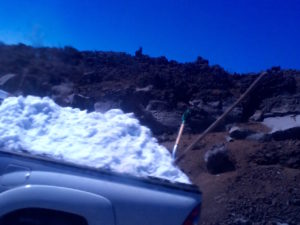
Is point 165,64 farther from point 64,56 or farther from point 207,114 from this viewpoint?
point 207,114

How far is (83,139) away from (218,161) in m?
5.37

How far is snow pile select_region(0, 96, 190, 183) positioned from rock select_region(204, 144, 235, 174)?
4.71 metres

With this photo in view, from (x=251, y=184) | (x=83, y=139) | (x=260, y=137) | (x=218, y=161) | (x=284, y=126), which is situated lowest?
(x=251, y=184)

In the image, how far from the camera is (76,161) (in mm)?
3617

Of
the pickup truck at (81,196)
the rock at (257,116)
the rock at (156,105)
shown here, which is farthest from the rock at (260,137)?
the pickup truck at (81,196)

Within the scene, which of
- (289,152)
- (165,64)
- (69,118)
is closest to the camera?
(69,118)

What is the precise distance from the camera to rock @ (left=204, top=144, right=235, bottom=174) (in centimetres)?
882

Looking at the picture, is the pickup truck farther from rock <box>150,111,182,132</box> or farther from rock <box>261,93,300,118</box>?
rock <box>261,93,300,118</box>

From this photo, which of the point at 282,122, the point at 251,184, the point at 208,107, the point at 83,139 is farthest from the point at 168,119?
the point at 83,139

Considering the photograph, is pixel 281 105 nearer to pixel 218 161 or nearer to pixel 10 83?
pixel 218 161

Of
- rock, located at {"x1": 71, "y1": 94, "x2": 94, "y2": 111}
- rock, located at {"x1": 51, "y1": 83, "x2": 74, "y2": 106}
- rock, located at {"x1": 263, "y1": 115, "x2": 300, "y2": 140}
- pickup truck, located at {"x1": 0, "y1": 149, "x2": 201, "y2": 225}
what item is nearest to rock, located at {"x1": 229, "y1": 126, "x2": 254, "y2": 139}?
rock, located at {"x1": 263, "y1": 115, "x2": 300, "y2": 140}

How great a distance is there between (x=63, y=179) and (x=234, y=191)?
17.6 ft

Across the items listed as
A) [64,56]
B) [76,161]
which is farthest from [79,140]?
[64,56]

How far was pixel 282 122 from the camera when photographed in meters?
11.6
